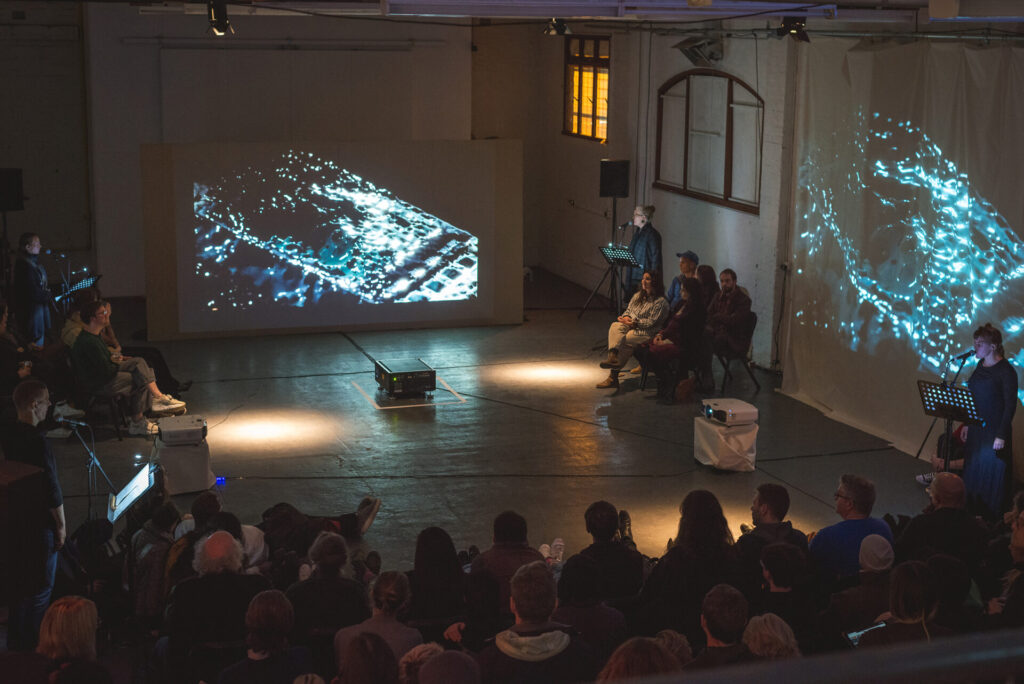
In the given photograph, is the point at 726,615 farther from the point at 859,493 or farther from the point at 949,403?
the point at 949,403

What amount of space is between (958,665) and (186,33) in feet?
45.5

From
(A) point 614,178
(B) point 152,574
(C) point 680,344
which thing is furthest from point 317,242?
(B) point 152,574

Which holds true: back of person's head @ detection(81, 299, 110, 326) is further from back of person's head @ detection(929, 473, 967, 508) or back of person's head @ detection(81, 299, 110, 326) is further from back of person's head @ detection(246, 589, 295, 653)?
back of person's head @ detection(929, 473, 967, 508)

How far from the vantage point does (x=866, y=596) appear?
4.52m

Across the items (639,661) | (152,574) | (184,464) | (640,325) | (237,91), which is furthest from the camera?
(237,91)

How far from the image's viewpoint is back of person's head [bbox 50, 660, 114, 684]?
138 inches

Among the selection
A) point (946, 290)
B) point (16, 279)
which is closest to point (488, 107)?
point (16, 279)

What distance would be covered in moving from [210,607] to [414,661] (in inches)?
38.5

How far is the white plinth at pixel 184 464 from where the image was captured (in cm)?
780

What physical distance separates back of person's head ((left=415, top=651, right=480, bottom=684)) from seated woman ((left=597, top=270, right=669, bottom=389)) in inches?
296

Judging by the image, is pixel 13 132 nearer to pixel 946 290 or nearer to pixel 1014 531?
pixel 946 290

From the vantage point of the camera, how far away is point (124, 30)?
45.2 feet

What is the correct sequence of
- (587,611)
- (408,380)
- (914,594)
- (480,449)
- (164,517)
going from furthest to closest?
(408,380) → (480,449) → (164,517) → (587,611) → (914,594)

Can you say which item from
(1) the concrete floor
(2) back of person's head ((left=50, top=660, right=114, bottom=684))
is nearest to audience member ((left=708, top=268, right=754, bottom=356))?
(1) the concrete floor
